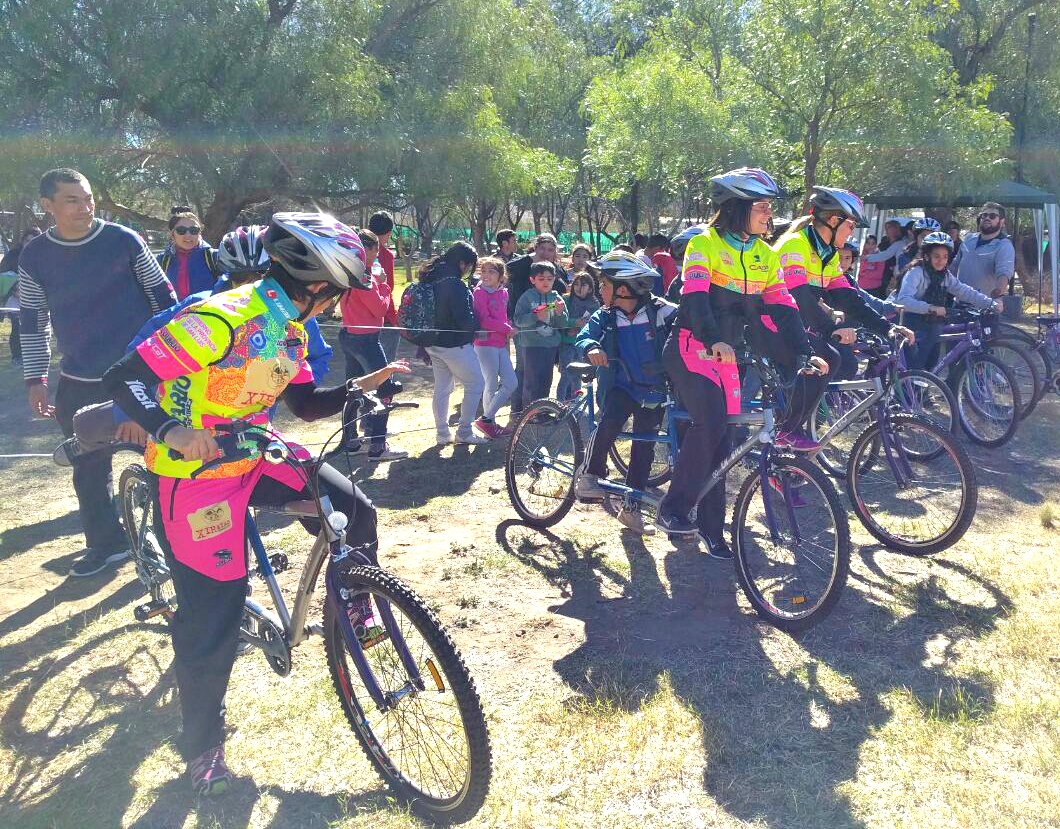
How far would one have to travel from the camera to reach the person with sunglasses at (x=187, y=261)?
22.6 feet

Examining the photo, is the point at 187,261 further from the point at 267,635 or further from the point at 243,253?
the point at 267,635

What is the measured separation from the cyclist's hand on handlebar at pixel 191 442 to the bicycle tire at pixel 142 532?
1540 mm

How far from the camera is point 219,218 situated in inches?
580

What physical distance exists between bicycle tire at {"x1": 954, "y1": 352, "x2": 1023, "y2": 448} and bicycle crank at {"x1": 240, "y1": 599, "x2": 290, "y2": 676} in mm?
5898

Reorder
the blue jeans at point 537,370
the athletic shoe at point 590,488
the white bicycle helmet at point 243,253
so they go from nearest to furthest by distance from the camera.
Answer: the white bicycle helmet at point 243,253, the athletic shoe at point 590,488, the blue jeans at point 537,370

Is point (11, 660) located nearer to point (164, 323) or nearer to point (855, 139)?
point (164, 323)

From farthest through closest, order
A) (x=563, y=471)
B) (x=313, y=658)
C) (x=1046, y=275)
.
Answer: (x=1046, y=275), (x=563, y=471), (x=313, y=658)

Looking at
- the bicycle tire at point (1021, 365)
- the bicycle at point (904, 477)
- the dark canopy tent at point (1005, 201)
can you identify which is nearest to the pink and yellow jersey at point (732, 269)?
the bicycle at point (904, 477)

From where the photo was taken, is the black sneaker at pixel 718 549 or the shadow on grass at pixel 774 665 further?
the black sneaker at pixel 718 549

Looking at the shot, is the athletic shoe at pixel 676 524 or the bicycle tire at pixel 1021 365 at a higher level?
the bicycle tire at pixel 1021 365

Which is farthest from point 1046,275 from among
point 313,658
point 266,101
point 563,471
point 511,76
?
point 313,658

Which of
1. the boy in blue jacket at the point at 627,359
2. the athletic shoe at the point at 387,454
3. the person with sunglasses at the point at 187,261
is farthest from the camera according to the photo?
the athletic shoe at the point at 387,454

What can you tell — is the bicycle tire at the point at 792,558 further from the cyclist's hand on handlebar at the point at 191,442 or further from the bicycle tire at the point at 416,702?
the cyclist's hand on handlebar at the point at 191,442

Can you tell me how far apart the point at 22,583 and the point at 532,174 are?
13870 millimetres
